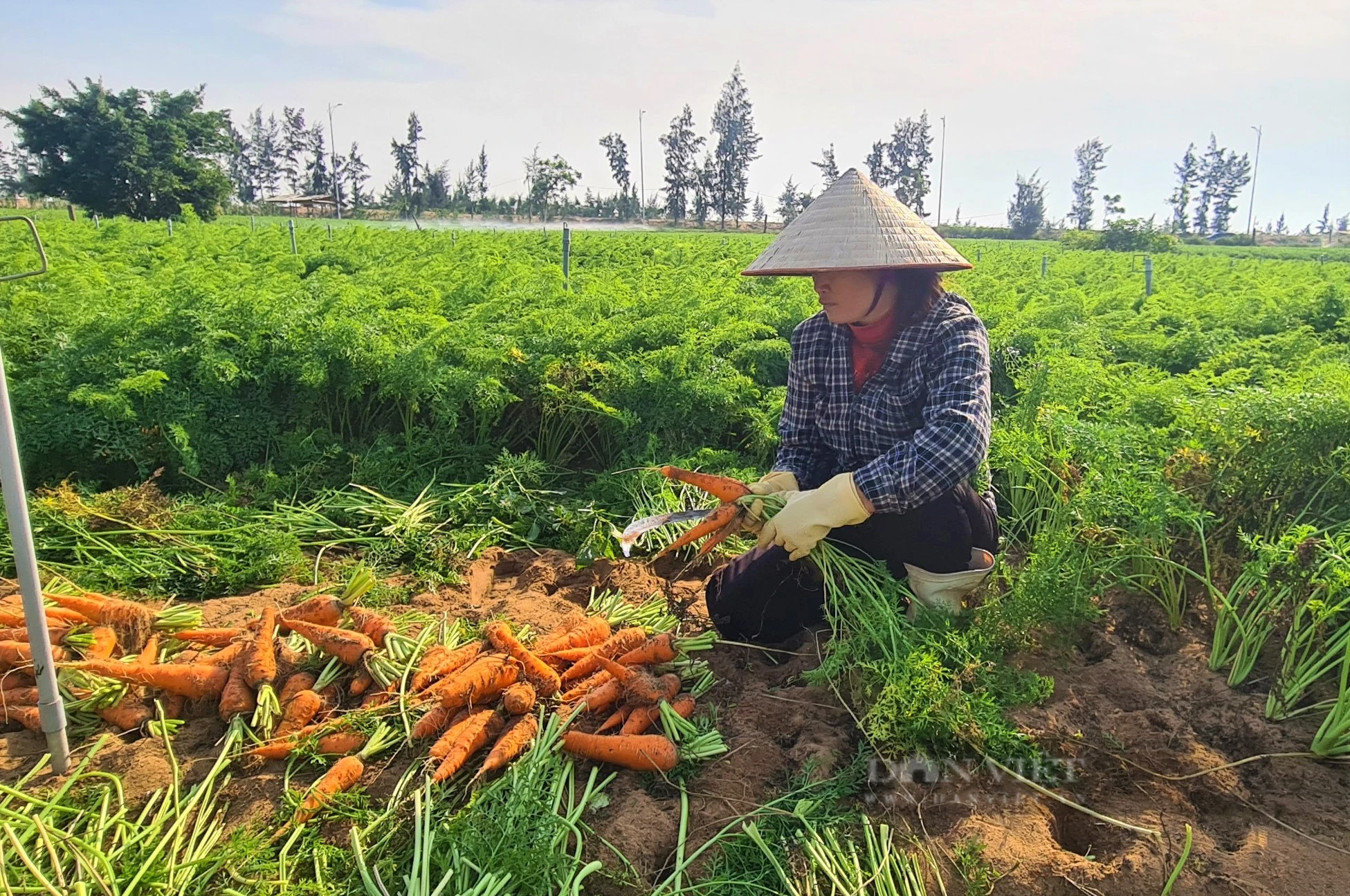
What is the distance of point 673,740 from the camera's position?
2453 millimetres

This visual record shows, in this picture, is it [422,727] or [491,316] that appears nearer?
[422,727]

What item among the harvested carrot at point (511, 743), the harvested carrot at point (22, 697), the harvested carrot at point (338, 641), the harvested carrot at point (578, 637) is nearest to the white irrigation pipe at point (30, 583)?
the harvested carrot at point (22, 697)

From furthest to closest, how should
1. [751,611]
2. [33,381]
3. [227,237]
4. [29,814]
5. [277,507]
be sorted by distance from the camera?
[227,237] < [33,381] < [277,507] < [751,611] < [29,814]

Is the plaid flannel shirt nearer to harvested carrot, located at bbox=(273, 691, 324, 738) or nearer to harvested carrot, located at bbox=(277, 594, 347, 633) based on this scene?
harvested carrot, located at bbox=(277, 594, 347, 633)

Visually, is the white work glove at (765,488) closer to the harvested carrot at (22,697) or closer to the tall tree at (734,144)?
the harvested carrot at (22,697)

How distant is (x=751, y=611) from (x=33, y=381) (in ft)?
14.4

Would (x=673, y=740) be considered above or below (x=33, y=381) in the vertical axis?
below

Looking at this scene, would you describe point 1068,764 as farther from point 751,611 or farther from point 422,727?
point 422,727

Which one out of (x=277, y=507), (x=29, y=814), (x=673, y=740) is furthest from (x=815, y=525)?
(x=277, y=507)

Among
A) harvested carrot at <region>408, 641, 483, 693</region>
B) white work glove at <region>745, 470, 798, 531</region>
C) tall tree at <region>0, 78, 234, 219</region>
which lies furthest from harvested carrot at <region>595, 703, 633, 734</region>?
tall tree at <region>0, 78, 234, 219</region>

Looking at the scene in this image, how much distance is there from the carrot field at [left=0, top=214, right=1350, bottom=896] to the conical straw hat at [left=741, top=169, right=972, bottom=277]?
905mm

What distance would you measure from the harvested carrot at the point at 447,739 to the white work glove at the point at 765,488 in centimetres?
118

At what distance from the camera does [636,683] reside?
2.62 m

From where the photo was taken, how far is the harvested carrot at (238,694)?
8.46 ft
